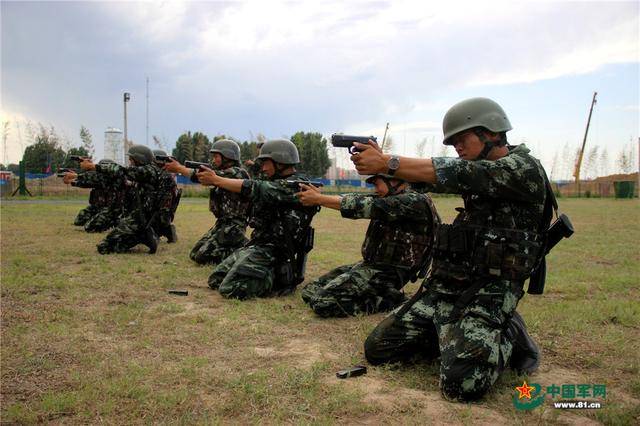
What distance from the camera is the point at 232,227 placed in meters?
9.11

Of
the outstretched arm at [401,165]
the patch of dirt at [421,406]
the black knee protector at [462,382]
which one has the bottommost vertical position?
the patch of dirt at [421,406]

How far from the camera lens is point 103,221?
525 inches

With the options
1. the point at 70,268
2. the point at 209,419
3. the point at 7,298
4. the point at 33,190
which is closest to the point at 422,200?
the point at 209,419

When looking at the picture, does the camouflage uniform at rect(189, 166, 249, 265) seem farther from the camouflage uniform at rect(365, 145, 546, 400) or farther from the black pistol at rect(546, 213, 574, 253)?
the black pistol at rect(546, 213, 574, 253)

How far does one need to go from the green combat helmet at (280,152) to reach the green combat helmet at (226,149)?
2.19 meters

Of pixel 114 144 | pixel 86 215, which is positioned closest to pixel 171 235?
pixel 86 215

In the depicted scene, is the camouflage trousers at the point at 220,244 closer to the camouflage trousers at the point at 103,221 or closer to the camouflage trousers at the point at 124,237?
the camouflage trousers at the point at 124,237

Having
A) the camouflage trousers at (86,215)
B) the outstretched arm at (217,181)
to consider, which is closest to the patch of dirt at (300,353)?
the outstretched arm at (217,181)

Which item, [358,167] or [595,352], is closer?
[358,167]

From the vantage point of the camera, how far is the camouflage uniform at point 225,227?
8.95m

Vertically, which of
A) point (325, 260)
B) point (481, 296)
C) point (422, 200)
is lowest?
point (325, 260)

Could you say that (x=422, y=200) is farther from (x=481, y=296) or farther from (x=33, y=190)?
(x=33, y=190)

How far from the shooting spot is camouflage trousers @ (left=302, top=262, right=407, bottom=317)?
5699 millimetres

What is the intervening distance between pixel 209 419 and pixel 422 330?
1897mm
